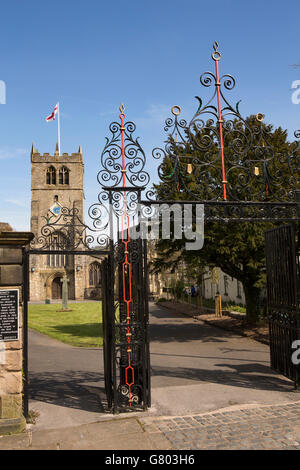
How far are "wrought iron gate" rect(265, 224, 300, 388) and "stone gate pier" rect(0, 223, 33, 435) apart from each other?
5.17m

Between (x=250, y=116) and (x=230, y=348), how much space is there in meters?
9.78

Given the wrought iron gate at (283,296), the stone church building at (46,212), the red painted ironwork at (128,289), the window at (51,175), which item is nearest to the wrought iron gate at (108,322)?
the red painted ironwork at (128,289)

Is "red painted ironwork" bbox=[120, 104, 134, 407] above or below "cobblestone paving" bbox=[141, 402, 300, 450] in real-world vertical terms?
above

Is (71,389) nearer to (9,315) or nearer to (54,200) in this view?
(9,315)

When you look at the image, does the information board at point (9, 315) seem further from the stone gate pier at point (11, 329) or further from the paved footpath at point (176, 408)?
the paved footpath at point (176, 408)

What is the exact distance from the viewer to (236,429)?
580 centimetres

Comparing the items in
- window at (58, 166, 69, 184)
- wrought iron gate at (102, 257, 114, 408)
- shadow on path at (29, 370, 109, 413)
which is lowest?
shadow on path at (29, 370, 109, 413)

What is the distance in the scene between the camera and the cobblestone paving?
525cm

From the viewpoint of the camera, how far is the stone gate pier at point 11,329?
597 centimetres

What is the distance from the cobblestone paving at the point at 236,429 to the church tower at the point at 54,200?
4803 cm

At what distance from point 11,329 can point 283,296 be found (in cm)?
548

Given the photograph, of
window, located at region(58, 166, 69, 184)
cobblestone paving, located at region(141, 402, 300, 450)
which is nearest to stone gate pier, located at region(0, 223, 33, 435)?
cobblestone paving, located at region(141, 402, 300, 450)

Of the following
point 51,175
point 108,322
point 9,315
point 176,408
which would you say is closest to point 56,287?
point 51,175

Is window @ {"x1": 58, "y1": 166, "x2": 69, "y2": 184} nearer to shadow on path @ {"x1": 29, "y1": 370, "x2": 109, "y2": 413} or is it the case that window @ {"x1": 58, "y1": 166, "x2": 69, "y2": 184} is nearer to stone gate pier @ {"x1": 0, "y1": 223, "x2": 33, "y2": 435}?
shadow on path @ {"x1": 29, "y1": 370, "x2": 109, "y2": 413}
